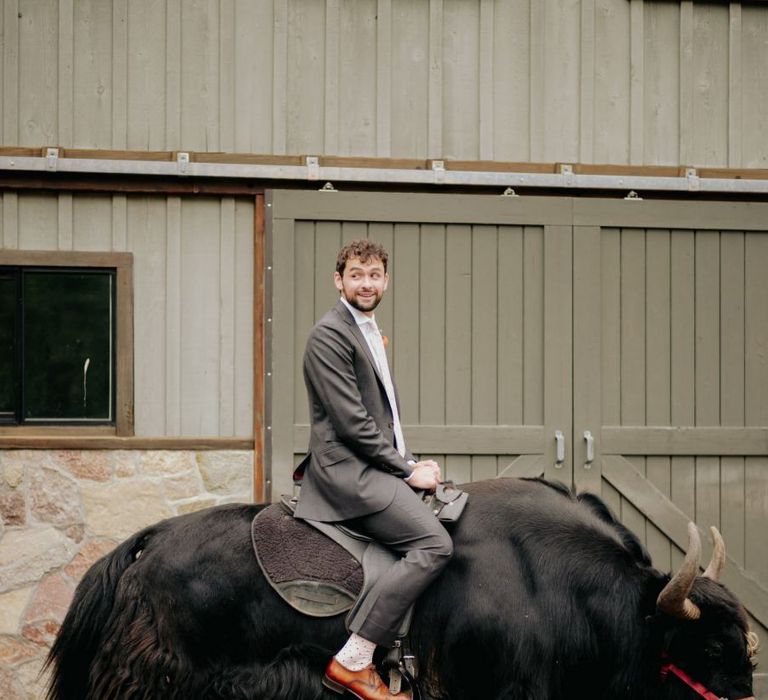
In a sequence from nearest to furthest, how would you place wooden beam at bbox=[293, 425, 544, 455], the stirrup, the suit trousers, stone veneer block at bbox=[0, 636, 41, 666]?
the suit trousers
the stirrup
stone veneer block at bbox=[0, 636, 41, 666]
wooden beam at bbox=[293, 425, 544, 455]

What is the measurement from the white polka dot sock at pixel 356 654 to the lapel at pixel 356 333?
3.46ft

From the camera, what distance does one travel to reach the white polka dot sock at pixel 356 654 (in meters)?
4.28

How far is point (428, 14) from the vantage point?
22.2 feet

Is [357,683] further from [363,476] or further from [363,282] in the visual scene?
[363,282]

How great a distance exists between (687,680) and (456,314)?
292 cm

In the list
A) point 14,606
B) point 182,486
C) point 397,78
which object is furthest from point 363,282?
point 14,606

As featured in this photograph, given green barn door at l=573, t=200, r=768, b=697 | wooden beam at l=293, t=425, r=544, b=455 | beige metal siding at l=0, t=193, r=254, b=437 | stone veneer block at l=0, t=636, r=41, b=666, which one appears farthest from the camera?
green barn door at l=573, t=200, r=768, b=697

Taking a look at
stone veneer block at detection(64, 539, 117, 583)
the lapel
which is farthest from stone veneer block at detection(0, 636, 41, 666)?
the lapel

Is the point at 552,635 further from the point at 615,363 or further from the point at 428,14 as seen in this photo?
the point at 428,14

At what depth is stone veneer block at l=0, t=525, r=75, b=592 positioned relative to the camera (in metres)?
6.32

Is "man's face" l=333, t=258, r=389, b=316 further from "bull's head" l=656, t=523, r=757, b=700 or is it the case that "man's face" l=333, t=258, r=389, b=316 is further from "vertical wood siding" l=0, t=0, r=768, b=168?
"vertical wood siding" l=0, t=0, r=768, b=168

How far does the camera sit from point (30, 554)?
6.34m

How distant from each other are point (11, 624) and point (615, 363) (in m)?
3.95

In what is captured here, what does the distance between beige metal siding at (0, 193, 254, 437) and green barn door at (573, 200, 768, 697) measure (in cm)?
211
